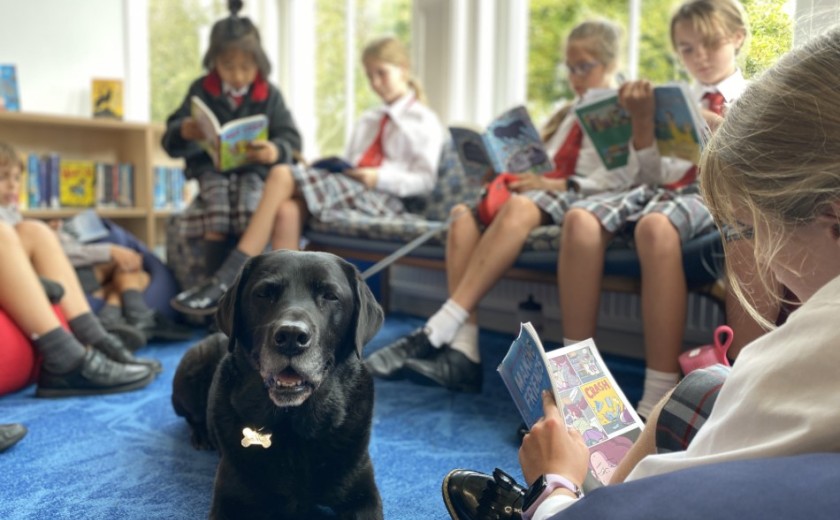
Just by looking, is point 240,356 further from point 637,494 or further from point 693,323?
point 693,323

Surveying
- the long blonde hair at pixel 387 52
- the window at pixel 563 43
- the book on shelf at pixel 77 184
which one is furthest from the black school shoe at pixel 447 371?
the book on shelf at pixel 77 184

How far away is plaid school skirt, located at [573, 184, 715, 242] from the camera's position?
1.88 m

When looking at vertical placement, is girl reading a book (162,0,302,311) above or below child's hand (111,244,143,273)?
above

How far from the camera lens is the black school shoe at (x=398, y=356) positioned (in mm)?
2178

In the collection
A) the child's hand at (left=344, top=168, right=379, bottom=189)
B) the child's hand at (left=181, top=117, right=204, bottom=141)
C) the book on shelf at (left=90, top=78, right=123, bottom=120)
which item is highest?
the book on shelf at (left=90, top=78, right=123, bottom=120)

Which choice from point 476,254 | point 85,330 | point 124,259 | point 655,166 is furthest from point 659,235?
point 124,259

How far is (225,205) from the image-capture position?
3137mm

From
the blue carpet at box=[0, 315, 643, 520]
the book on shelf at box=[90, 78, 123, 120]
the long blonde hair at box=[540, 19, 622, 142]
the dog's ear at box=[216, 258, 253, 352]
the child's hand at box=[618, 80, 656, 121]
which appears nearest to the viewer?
the dog's ear at box=[216, 258, 253, 352]

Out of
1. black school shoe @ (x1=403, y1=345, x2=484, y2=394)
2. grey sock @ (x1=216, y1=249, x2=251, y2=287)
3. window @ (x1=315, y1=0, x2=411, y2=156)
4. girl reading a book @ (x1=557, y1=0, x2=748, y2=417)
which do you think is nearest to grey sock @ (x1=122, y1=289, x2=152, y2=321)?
grey sock @ (x1=216, y1=249, x2=251, y2=287)

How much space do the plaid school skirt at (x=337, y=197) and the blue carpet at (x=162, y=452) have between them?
0.97m

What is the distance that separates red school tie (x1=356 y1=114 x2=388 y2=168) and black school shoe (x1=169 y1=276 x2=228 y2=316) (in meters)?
0.99

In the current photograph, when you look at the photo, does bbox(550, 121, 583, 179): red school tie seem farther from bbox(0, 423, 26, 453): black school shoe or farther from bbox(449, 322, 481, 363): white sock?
bbox(0, 423, 26, 453): black school shoe

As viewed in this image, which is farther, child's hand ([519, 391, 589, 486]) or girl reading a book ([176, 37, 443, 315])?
girl reading a book ([176, 37, 443, 315])

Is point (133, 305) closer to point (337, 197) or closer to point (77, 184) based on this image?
point (337, 197)
